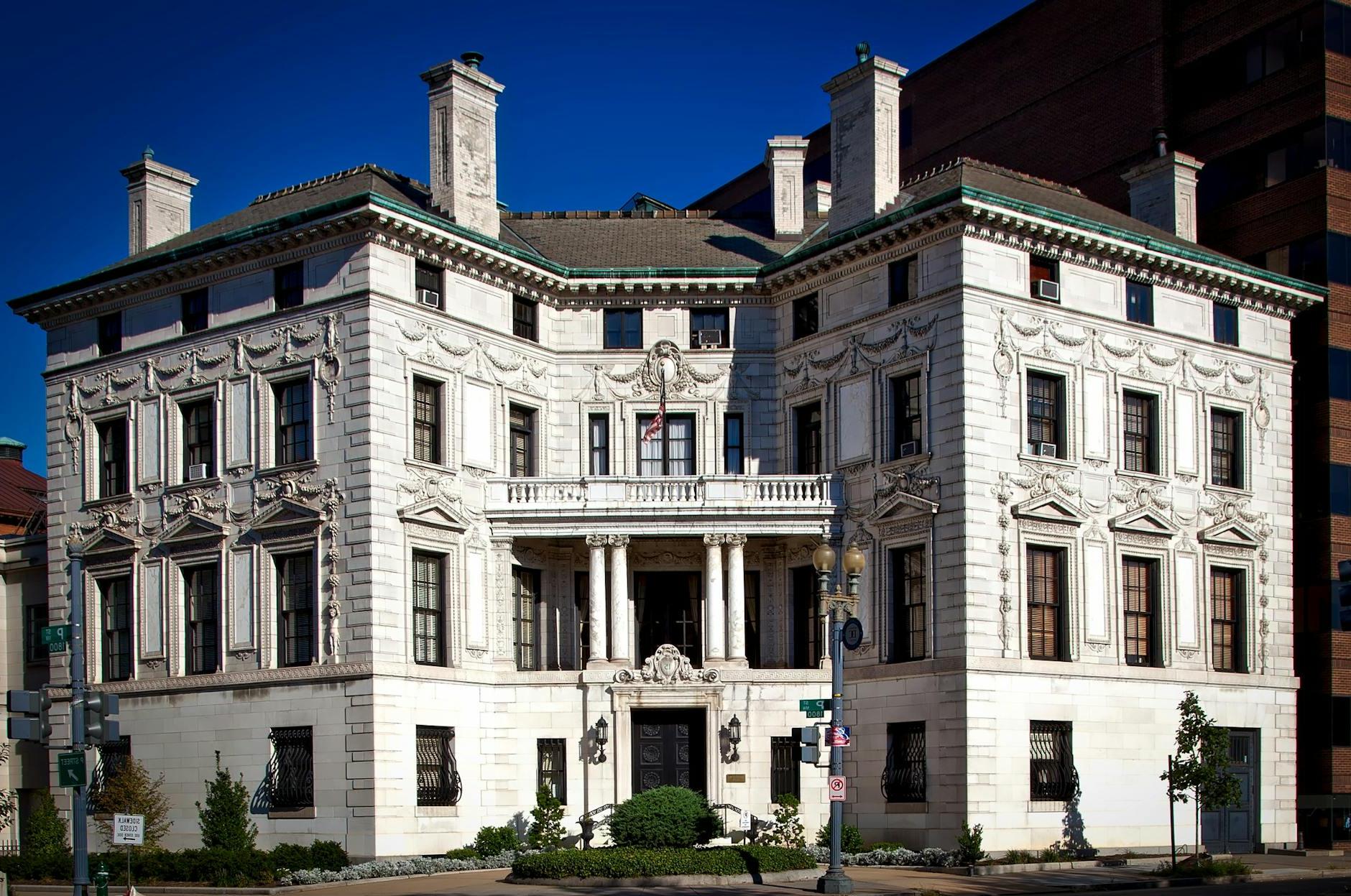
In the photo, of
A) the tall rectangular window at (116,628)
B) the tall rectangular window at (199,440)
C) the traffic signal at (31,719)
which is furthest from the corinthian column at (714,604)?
the traffic signal at (31,719)

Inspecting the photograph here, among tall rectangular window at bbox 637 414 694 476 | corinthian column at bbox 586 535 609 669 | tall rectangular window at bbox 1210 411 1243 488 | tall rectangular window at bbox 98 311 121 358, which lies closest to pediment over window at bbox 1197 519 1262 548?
tall rectangular window at bbox 1210 411 1243 488

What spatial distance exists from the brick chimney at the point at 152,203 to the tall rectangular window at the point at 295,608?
43.5 feet

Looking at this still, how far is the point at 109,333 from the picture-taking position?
48.1 meters

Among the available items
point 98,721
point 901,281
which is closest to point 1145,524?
point 901,281

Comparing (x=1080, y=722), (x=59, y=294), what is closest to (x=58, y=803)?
(x=59, y=294)

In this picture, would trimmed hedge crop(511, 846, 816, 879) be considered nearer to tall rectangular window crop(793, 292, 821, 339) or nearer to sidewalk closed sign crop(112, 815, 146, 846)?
sidewalk closed sign crop(112, 815, 146, 846)

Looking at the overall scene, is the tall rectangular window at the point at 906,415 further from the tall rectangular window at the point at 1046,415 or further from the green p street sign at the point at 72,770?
the green p street sign at the point at 72,770

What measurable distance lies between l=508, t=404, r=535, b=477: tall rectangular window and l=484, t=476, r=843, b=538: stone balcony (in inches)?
76.1

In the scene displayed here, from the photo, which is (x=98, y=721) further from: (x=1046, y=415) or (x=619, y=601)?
(x=1046, y=415)

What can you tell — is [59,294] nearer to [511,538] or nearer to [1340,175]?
[511,538]

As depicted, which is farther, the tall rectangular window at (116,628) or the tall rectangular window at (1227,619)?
the tall rectangular window at (116,628)

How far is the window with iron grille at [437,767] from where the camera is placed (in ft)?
138

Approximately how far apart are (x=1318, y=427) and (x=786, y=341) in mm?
16258

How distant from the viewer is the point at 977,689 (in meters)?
40.5
